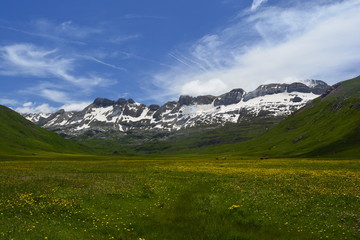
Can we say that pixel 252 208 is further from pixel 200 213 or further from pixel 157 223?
pixel 157 223

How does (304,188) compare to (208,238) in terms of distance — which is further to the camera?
(304,188)

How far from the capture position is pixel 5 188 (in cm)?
2831

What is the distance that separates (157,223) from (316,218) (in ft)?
41.4

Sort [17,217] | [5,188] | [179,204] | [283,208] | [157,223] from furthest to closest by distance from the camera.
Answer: [5,188], [179,204], [283,208], [157,223], [17,217]

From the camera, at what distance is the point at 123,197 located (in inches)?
1072

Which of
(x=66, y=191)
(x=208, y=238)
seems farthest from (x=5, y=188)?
(x=208, y=238)

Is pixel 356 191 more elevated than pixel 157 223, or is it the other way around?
pixel 356 191

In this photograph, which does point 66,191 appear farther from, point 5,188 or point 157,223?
point 157,223

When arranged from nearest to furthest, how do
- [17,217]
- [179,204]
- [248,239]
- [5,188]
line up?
[248,239] < [17,217] < [179,204] < [5,188]

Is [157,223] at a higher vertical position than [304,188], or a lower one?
lower

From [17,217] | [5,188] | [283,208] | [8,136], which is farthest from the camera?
[8,136]

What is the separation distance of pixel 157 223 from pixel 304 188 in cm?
1939

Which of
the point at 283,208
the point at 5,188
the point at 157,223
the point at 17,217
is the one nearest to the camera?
the point at 17,217

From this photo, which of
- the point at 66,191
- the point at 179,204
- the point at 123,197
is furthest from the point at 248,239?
the point at 66,191
